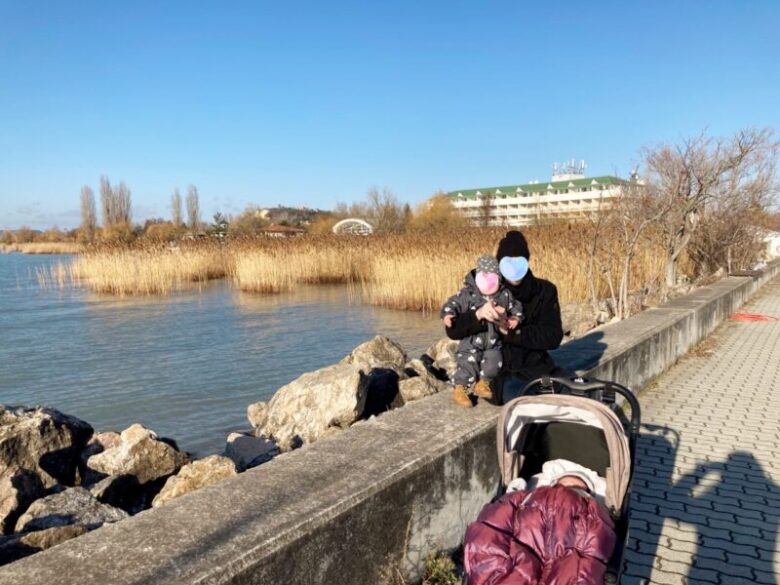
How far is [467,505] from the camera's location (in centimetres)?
370

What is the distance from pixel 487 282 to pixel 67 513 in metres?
3.41

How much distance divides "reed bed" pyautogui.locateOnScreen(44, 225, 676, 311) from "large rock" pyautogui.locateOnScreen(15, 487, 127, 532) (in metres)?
11.7

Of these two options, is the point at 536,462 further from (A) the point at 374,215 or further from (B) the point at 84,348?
(A) the point at 374,215

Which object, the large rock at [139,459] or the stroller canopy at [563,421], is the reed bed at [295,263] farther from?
the stroller canopy at [563,421]

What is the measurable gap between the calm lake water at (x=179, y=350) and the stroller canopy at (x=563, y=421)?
5.61 meters

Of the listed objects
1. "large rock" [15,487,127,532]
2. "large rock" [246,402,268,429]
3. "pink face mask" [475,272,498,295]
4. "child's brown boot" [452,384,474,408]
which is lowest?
"large rock" [246,402,268,429]

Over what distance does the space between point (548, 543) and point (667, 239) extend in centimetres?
1507

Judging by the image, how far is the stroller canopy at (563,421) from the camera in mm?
3221

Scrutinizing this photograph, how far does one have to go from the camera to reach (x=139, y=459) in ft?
21.2

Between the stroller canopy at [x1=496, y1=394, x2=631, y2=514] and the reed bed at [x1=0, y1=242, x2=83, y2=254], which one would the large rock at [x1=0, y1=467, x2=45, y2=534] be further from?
the reed bed at [x1=0, y1=242, x2=83, y2=254]

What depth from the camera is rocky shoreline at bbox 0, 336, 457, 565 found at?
16.5 ft

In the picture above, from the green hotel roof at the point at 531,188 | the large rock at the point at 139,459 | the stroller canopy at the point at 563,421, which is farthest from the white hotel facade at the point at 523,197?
the stroller canopy at the point at 563,421

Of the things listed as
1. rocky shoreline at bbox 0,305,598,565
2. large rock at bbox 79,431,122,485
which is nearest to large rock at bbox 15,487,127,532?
rocky shoreline at bbox 0,305,598,565

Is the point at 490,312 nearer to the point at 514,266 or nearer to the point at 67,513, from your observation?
the point at 514,266
